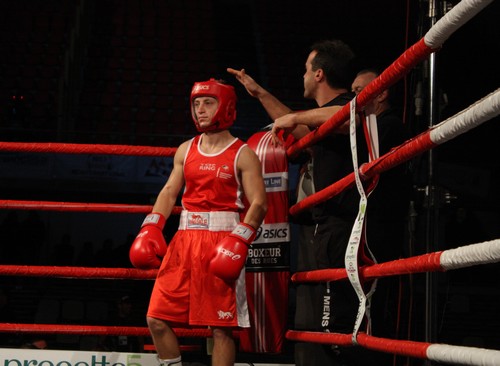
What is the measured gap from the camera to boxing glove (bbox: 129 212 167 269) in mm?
2500

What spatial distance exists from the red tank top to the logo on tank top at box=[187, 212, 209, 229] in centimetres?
2

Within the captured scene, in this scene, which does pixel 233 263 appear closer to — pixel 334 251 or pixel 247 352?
pixel 334 251

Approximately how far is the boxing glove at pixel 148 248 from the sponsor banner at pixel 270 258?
15.2 inches

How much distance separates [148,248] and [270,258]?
512 mm

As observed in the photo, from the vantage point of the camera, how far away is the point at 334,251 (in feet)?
8.02

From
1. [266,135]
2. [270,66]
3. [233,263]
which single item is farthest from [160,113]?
[233,263]

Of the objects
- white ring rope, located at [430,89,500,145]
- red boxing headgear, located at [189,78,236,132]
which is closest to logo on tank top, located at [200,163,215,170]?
red boxing headgear, located at [189,78,236,132]

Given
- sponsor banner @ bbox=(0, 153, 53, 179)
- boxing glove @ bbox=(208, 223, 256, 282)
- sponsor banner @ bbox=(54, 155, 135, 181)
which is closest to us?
boxing glove @ bbox=(208, 223, 256, 282)

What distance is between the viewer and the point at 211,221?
258 cm

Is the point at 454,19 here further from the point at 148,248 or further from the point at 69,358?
the point at 69,358

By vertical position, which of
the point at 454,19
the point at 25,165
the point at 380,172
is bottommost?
the point at 380,172

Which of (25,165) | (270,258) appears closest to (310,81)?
(270,258)

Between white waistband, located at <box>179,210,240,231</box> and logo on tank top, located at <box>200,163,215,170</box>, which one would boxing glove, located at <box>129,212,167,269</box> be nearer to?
white waistband, located at <box>179,210,240,231</box>

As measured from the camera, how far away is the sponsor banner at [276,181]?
9.29ft
